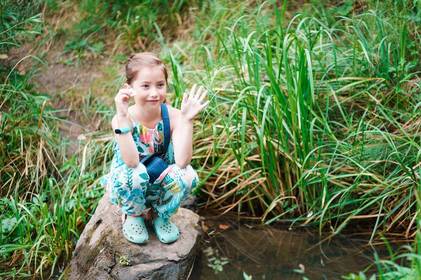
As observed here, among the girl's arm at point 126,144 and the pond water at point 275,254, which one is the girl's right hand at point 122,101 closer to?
the girl's arm at point 126,144

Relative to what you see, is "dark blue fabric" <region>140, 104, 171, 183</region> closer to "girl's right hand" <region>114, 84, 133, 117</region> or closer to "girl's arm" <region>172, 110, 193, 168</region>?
"girl's arm" <region>172, 110, 193, 168</region>

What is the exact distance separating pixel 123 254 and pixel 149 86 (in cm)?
99

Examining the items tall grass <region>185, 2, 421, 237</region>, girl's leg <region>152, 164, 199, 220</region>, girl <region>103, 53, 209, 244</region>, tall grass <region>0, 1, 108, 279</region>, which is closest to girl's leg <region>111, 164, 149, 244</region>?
girl <region>103, 53, 209, 244</region>

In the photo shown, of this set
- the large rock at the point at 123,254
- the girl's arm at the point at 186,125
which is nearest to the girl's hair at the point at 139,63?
the girl's arm at the point at 186,125

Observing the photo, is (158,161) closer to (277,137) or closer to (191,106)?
(191,106)

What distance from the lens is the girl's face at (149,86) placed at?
3369 mm

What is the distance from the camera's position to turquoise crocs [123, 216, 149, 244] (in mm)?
3625

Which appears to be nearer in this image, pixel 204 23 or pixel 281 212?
pixel 281 212

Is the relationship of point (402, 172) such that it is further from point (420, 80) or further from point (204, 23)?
point (204, 23)

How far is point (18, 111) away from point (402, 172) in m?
2.95

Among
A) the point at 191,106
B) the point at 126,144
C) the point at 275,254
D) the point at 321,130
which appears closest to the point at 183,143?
the point at 191,106

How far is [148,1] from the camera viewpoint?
607 centimetres

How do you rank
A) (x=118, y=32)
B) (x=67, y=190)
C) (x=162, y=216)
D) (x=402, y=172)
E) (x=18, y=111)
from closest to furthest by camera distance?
(x=162, y=216), (x=402, y=172), (x=67, y=190), (x=18, y=111), (x=118, y=32)

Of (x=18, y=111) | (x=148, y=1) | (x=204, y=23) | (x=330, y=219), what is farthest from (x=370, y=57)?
(x=18, y=111)
